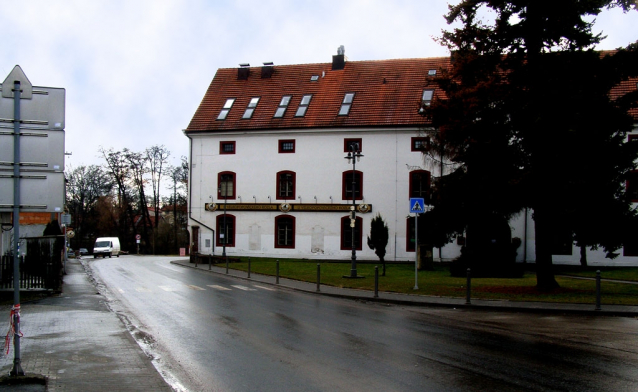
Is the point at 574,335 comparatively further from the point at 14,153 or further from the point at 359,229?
the point at 359,229

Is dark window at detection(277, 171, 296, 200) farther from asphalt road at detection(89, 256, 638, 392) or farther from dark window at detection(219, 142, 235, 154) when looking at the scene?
asphalt road at detection(89, 256, 638, 392)

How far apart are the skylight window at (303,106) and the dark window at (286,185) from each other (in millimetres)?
4628

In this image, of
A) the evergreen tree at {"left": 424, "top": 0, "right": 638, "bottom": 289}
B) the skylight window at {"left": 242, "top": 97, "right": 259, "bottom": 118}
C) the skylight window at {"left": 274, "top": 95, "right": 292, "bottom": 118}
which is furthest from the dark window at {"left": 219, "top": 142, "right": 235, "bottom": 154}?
the evergreen tree at {"left": 424, "top": 0, "right": 638, "bottom": 289}

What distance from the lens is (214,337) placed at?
1127cm

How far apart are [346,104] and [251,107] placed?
25.2ft

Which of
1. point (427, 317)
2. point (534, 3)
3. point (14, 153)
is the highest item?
point (534, 3)

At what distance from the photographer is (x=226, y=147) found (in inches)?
1813

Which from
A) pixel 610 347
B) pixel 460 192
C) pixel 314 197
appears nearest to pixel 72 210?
pixel 314 197

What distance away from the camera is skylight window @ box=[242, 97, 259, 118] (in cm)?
4625

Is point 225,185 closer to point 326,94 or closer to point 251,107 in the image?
point 251,107

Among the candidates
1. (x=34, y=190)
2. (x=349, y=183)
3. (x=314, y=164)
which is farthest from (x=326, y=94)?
(x=34, y=190)

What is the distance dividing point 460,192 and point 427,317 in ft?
32.0

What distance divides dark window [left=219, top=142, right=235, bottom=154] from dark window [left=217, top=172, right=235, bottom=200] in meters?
1.71

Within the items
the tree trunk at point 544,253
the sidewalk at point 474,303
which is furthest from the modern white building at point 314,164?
the sidewalk at point 474,303
